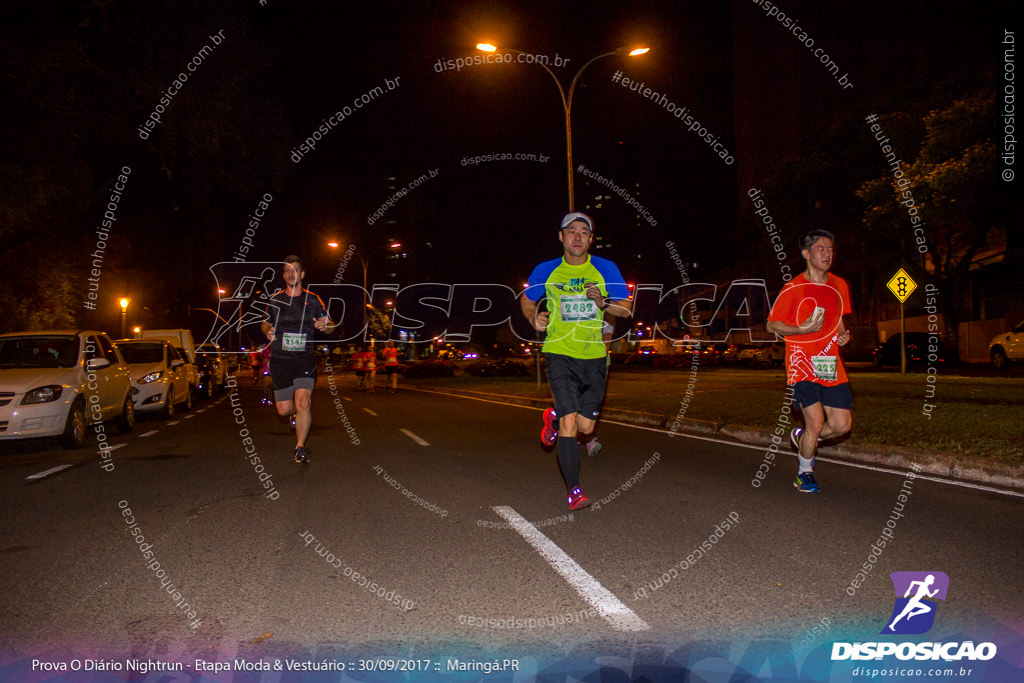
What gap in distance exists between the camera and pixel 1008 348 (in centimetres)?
2395

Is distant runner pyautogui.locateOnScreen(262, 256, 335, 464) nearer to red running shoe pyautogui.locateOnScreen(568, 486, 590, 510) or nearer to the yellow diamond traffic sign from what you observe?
red running shoe pyautogui.locateOnScreen(568, 486, 590, 510)

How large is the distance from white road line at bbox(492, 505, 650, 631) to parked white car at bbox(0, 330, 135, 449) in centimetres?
742

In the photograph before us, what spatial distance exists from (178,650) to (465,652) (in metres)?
1.24

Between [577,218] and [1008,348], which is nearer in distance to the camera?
[577,218]

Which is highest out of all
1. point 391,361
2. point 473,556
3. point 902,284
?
point 902,284

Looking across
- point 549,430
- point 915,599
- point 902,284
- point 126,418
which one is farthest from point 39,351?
point 902,284

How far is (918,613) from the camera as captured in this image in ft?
11.6

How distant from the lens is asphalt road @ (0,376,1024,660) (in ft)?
11.1

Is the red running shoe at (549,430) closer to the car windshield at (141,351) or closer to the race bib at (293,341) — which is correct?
the race bib at (293,341)

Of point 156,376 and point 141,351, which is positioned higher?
point 141,351

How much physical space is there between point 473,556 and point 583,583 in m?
0.84

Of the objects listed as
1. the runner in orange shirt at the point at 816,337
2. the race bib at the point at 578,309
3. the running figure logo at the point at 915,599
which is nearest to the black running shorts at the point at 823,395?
the runner in orange shirt at the point at 816,337

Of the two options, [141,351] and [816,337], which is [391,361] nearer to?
[141,351]

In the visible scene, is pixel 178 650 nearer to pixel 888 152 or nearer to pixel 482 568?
pixel 482 568
